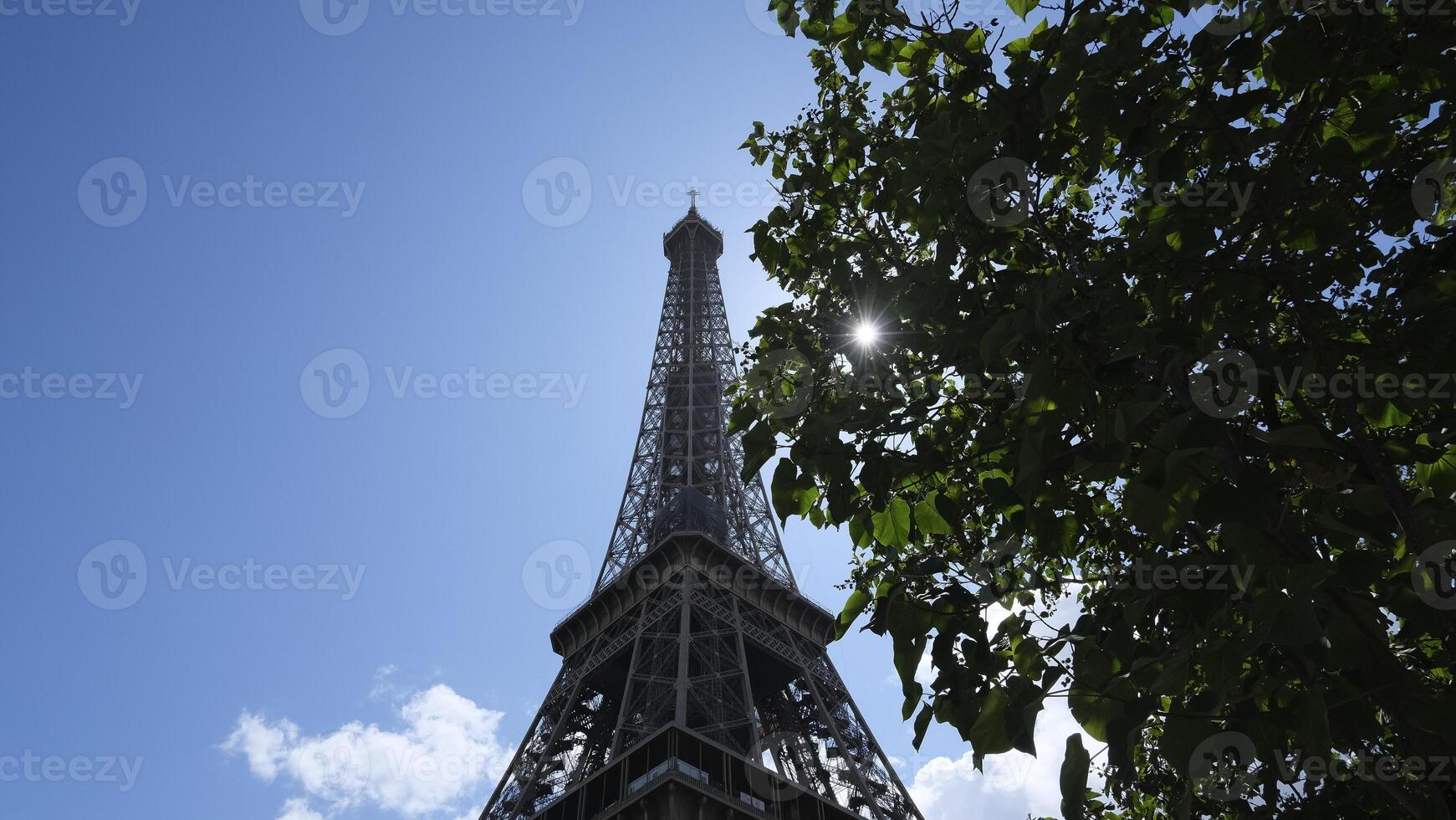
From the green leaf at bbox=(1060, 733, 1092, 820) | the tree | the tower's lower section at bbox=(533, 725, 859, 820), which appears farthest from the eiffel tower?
the green leaf at bbox=(1060, 733, 1092, 820)

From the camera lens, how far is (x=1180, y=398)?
532 cm

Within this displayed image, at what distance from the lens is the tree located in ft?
14.6

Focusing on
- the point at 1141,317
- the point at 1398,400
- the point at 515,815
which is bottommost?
the point at 1398,400

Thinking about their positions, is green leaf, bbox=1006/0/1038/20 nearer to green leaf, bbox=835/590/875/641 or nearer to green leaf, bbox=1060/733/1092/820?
green leaf, bbox=835/590/875/641

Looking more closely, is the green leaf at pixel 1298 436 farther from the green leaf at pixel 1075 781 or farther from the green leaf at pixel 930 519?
the green leaf at pixel 930 519

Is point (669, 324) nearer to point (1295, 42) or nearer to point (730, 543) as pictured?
point (730, 543)

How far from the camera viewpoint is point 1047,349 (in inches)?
209

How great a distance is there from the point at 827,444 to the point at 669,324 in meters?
71.5

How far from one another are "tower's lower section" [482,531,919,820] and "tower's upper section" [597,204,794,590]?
246cm

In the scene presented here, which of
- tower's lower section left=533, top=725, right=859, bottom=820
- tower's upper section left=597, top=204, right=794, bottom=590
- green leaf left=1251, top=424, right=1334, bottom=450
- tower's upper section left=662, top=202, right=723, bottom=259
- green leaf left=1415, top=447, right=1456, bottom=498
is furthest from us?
tower's upper section left=662, top=202, right=723, bottom=259

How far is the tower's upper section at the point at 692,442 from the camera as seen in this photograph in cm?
5559

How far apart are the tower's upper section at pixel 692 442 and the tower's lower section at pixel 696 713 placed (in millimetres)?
2462

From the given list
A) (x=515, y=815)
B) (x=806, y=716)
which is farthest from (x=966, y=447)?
(x=806, y=716)

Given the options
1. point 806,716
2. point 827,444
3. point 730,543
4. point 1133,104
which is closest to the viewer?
point 1133,104
